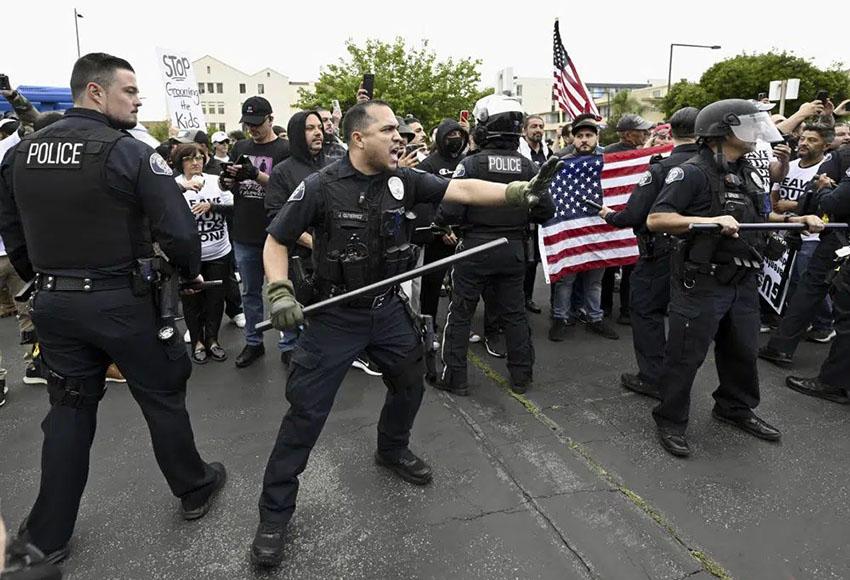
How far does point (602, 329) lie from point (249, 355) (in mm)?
3360

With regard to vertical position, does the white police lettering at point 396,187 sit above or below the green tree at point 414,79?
below

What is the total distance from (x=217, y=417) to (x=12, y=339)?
130 inches

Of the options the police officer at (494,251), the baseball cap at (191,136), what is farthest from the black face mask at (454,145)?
the baseball cap at (191,136)

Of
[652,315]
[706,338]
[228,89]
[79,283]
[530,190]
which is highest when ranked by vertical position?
[228,89]

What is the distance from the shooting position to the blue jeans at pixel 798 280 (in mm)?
5023

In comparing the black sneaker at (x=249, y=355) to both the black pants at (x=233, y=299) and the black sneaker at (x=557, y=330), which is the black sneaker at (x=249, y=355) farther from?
the black sneaker at (x=557, y=330)

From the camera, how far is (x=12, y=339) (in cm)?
563

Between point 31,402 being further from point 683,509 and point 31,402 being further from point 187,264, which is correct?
point 683,509

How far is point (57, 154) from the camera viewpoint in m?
2.26

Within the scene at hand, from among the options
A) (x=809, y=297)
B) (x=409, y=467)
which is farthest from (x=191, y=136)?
(x=809, y=297)

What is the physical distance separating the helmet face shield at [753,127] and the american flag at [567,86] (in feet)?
11.1

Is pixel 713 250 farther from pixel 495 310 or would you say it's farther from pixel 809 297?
pixel 809 297

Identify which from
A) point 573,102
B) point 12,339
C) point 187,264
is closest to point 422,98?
point 573,102

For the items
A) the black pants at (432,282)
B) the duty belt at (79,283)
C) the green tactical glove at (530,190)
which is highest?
the green tactical glove at (530,190)
